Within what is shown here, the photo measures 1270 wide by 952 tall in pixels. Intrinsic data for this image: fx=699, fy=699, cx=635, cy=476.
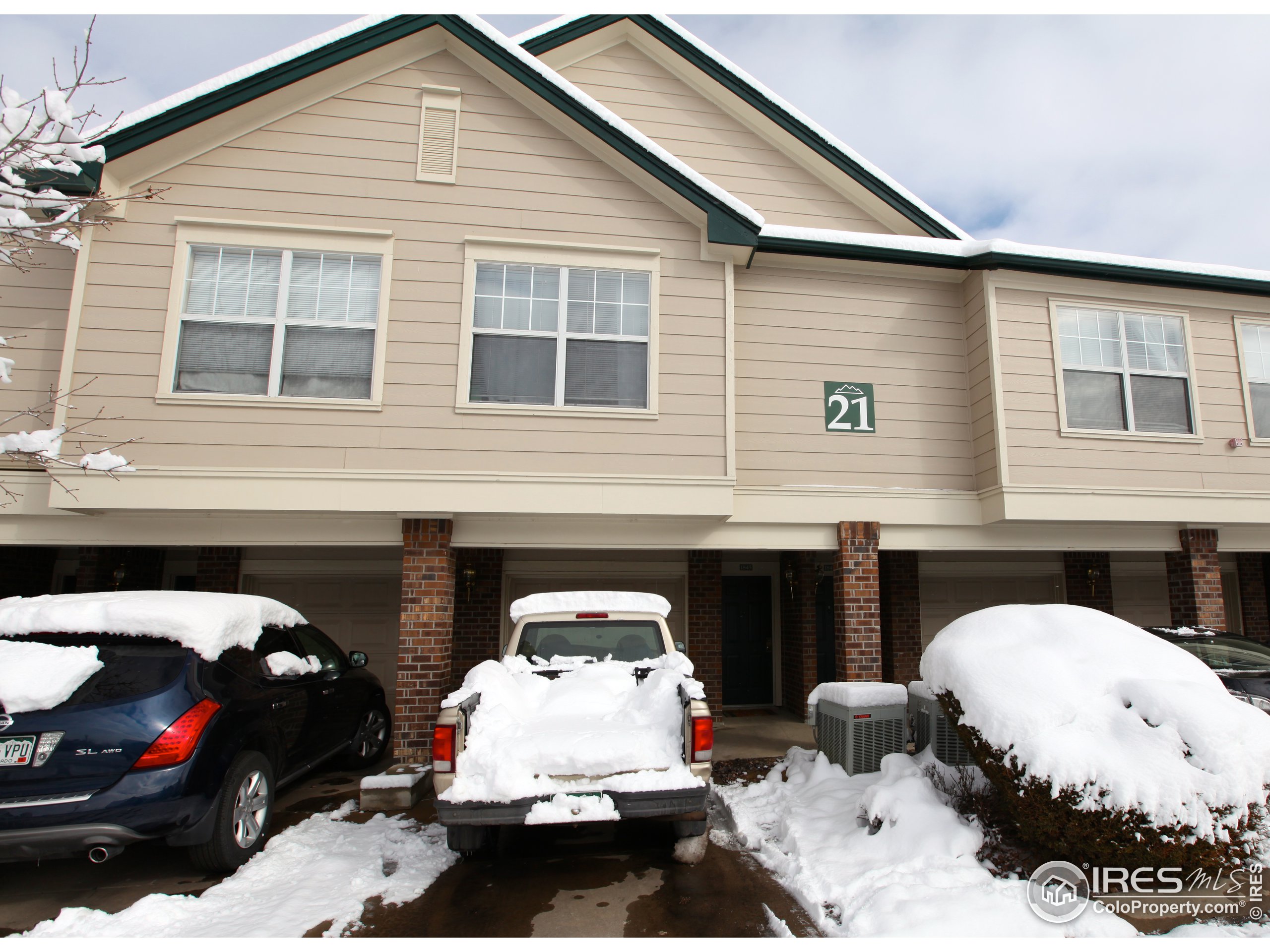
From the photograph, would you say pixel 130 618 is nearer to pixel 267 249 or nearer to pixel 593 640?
pixel 593 640

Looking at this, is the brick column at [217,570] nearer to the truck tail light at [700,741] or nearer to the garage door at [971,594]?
the truck tail light at [700,741]

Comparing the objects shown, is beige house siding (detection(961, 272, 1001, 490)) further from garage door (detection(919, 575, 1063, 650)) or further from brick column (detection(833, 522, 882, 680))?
garage door (detection(919, 575, 1063, 650))

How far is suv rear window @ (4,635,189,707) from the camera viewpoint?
14.0 feet

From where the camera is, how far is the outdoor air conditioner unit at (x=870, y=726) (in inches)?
242

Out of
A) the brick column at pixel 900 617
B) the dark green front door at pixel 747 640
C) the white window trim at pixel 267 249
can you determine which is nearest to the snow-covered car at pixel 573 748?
the white window trim at pixel 267 249

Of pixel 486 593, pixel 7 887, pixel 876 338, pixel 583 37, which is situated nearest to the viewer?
pixel 7 887

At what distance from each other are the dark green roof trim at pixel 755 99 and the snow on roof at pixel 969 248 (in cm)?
223

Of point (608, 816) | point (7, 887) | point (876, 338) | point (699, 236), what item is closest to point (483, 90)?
point (699, 236)

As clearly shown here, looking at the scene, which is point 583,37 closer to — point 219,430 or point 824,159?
point 824,159

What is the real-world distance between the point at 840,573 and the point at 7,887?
24.8ft

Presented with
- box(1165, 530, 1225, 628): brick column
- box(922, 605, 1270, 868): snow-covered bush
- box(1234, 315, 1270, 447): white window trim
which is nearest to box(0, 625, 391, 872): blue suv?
box(922, 605, 1270, 868): snow-covered bush

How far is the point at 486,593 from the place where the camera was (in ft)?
32.6

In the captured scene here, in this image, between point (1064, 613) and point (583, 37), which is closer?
point (1064, 613)

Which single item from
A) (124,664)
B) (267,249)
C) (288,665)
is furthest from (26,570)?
(124,664)
